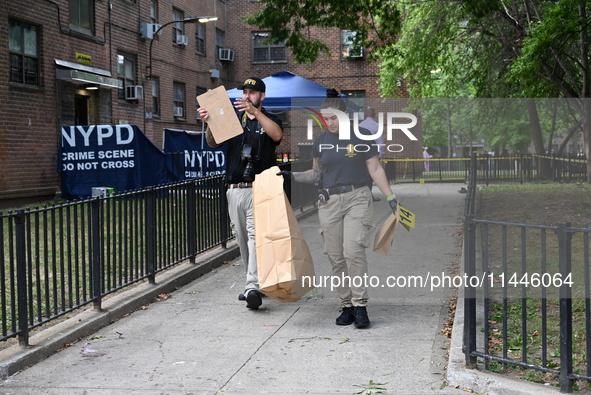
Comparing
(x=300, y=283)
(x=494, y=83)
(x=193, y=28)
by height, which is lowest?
(x=300, y=283)

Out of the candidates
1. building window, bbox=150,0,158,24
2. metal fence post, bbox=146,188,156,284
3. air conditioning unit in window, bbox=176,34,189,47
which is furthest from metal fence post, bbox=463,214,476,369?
air conditioning unit in window, bbox=176,34,189,47

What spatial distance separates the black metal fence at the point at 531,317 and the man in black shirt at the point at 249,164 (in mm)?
2050

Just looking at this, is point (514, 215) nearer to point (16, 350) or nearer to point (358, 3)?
point (358, 3)

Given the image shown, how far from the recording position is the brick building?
1648 centimetres

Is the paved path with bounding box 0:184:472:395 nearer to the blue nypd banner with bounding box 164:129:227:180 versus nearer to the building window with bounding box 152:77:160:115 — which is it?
the blue nypd banner with bounding box 164:129:227:180

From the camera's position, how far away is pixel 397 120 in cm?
879

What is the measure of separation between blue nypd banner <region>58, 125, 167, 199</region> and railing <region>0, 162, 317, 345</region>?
716 centimetres

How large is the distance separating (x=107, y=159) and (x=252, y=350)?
39.7ft

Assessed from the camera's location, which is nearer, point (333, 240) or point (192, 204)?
point (333, 240)

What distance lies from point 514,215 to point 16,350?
32.5 ft

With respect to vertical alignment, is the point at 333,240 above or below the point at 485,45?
below

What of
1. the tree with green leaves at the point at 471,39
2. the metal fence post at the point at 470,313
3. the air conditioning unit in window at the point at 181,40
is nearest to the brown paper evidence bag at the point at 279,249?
the metal fence post at the point at 470,313

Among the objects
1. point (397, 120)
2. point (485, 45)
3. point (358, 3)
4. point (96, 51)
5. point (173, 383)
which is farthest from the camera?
point (485, 45)

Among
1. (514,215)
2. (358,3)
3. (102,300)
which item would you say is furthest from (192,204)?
(358,3)
